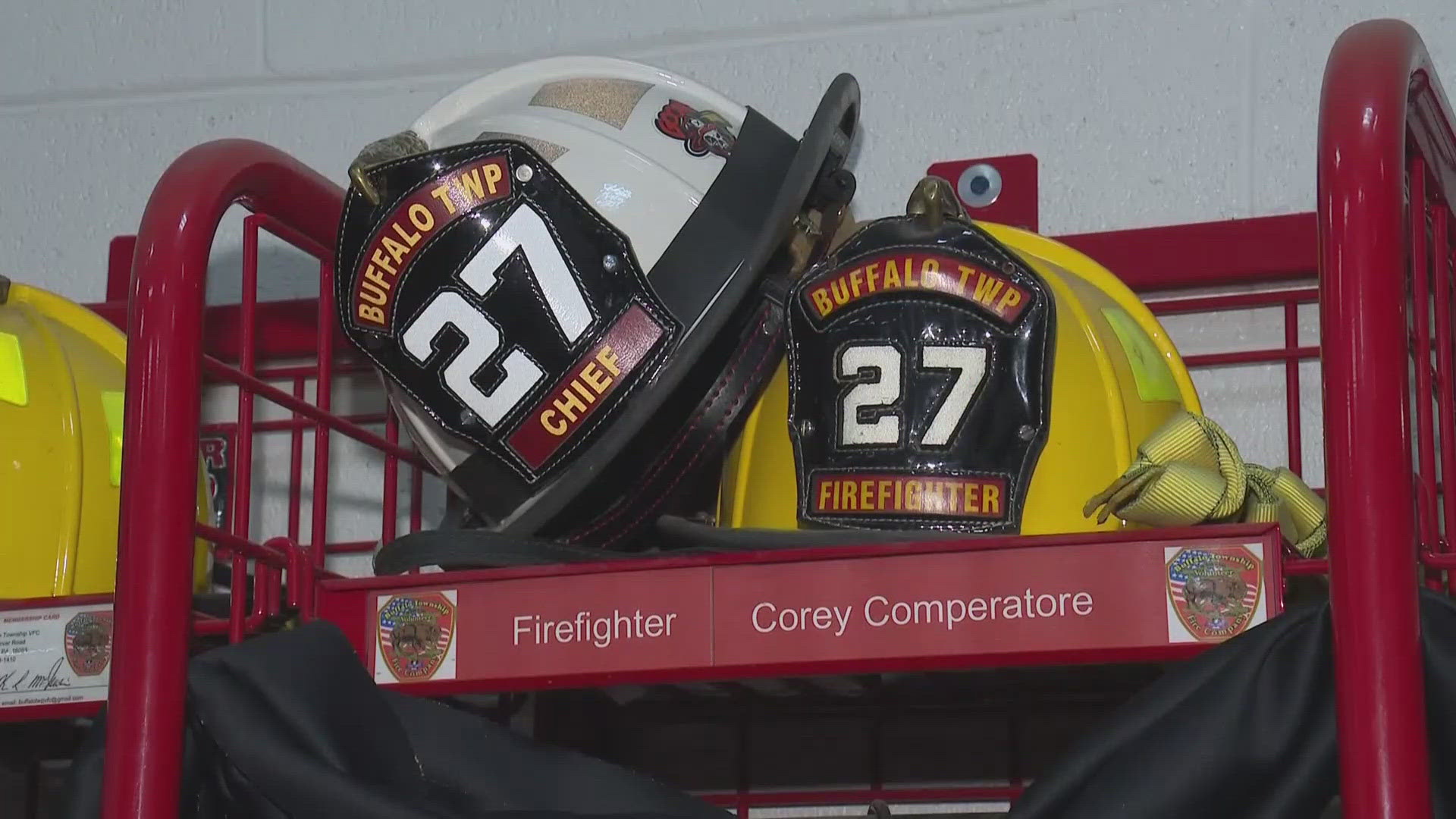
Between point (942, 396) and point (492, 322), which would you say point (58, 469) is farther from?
point (942, 396)

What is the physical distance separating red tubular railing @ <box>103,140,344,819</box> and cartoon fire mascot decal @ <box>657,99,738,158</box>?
280mm

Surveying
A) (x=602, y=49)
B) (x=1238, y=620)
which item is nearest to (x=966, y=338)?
(x=1238, y=620)

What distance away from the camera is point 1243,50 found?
1.53 m

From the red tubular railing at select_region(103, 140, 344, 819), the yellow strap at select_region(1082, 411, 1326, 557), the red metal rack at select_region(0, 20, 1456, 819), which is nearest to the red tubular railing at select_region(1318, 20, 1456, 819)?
the red metal rack at select_region(0, 20, 1456, 819)

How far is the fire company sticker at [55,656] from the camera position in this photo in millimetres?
1142

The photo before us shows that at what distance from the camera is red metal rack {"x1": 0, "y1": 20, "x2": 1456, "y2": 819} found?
879mm

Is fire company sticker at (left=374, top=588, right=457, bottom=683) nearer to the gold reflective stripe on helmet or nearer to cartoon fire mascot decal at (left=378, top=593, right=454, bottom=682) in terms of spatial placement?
cartoon fire mascot decal at (left=378, top=593, right=454, bottom=682)

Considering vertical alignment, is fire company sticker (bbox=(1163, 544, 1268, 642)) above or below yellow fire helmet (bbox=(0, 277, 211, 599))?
below

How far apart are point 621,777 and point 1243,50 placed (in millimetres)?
823

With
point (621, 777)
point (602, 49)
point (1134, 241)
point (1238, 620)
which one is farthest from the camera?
point (602, 49)

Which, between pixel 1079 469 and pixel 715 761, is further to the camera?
pixel 715 761

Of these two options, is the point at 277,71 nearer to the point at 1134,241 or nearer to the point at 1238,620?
the point at 1134,241

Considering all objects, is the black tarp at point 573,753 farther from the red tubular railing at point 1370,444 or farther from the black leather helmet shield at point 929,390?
the black leather helmet shield at point 929,390

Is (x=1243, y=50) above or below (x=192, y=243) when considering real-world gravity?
above
